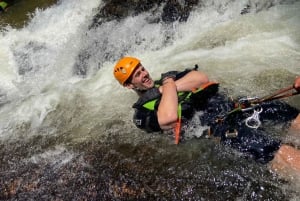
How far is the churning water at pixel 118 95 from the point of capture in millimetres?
4609

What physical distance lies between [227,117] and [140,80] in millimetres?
1024

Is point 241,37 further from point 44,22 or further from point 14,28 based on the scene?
point 14,28

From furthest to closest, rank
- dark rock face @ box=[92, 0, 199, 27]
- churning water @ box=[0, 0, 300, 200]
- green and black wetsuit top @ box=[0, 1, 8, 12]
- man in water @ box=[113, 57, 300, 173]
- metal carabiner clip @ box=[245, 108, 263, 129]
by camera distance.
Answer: green and black wetsuit top @ box=[0, 1, 8, 12] < dark rock face @ box=[92, 0, 199, 27] < churning water @ box=[0, 0, 300, 200] < metal carabiner clip @ box=[245, 108, 263, 129] < man in water @ box=[113, 57, 300, 173]

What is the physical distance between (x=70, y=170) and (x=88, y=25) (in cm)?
418

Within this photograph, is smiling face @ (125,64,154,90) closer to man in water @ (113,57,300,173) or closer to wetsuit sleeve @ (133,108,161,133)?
man in water @ (113,57,300,173)

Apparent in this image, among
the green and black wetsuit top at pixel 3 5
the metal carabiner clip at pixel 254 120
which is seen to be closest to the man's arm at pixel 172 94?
the metal carabiner clip at pixel 254 120

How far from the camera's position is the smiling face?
4727 mm

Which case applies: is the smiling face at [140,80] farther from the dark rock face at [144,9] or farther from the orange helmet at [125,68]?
the dark rock face at [144,9]

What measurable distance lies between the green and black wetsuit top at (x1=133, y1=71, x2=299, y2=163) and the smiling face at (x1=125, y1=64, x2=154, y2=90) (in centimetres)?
8

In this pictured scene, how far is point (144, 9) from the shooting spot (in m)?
8.21

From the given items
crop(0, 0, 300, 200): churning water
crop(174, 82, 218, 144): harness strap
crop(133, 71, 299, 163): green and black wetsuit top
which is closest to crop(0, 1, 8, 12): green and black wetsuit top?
crop(0, 0, 300, 200): churning water

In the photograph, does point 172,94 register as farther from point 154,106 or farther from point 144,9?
point 144,9

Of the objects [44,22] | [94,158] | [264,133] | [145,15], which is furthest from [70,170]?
[44,22]

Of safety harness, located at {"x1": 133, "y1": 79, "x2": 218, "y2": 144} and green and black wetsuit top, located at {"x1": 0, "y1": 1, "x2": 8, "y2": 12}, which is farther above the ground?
green and black wetsuit top, located at {"x1": 0, "y1": 1, "x2": 8, "y2": 12}
